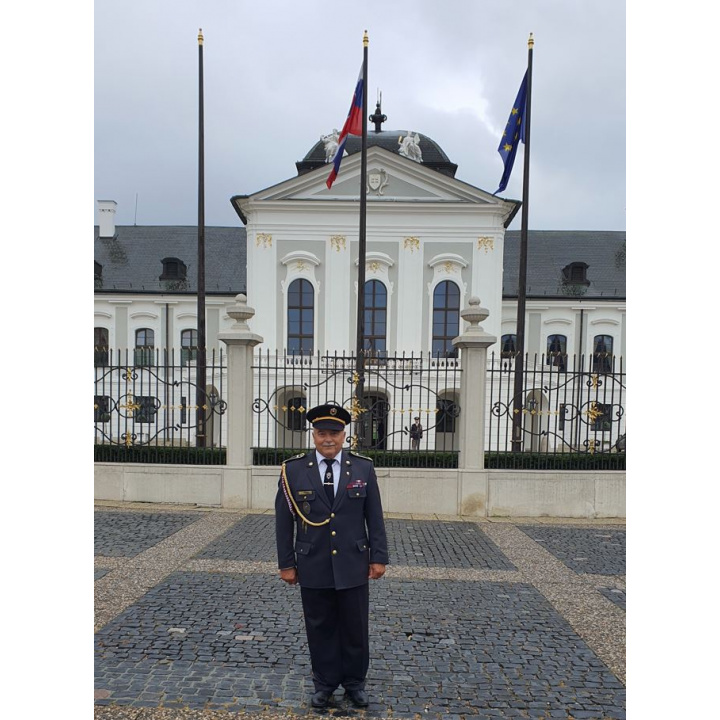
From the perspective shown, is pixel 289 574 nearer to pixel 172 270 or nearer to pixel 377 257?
pixel 377 257

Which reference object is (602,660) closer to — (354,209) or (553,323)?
(354,209)

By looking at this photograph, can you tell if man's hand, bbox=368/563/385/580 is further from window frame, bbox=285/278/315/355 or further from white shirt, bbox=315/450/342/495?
window frame, bbox=285/278/315/355

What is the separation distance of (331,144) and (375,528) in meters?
27.4

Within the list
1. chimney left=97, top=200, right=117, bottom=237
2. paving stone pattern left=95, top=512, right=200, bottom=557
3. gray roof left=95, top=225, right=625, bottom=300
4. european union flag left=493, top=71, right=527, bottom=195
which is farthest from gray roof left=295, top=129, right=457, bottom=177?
paving stone pattern left=95, top=512, right=200, bottom=557

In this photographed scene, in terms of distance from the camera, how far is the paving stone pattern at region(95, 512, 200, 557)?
7.14 m

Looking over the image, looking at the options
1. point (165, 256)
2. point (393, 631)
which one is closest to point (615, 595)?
point (393, 631)

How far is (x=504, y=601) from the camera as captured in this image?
5555 millimetres

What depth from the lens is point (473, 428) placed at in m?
9.65

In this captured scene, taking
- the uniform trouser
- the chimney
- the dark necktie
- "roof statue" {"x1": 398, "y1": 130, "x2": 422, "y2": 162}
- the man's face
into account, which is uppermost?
"roof statue" {"x1": 398, "y1": 130, "x2": 422, "y2": 162}

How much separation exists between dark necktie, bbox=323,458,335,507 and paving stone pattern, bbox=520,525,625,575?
413cm

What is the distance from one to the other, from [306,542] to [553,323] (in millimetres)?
27544

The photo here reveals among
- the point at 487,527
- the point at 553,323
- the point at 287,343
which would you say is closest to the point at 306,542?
the point at 487,527

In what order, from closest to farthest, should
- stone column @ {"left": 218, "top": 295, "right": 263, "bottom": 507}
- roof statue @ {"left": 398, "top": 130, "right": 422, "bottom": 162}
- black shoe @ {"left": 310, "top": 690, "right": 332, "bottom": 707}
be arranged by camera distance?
black shoe @ {"left": 310, "top": 690, "right": 332, "bottom": 707} < stone column @ {"left": 218, "top": 295, "right": 263, "bottom": 507} < roof statue @ {"left": 398, "top": 130, "right": 422, "bottom": 162}

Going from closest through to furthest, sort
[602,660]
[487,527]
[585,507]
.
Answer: [602,660] → [487,527] → [585,507]
